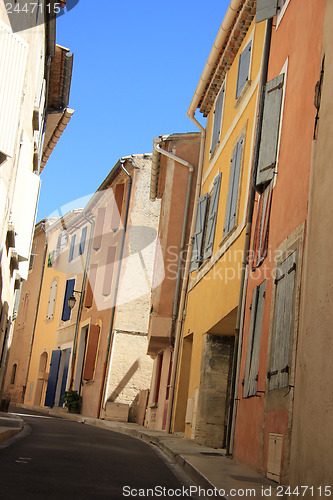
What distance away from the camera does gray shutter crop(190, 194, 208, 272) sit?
14.1 meters

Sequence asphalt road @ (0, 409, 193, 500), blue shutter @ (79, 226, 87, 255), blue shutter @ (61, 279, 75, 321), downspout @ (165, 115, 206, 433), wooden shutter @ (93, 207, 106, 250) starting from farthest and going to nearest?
blue shutter @ (79, 226, 87, 255) → blue shutter @ (61, 279, 75, 321) → wooden shutter @ (93, 207, 106, 250) → downspout @ (165, 115, 206, 433) → asphalt road @ (0, 409, 193, 500)

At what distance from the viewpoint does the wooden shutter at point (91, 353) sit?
2258 centimetres

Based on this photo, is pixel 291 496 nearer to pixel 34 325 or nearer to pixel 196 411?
pixel 196 411

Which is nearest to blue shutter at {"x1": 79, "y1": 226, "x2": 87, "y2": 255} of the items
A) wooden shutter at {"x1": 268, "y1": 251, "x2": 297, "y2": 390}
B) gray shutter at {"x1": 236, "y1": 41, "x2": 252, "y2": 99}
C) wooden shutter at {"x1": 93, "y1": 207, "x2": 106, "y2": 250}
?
wooden shutter at {"x1": 93, "y1": 207, "x2": 106, "y2": 250}

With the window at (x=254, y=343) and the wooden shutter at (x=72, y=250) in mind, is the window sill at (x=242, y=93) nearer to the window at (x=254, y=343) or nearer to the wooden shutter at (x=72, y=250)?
the window at (x=254, y=343)

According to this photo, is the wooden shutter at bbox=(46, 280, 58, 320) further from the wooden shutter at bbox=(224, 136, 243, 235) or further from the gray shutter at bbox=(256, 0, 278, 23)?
the gray shutter at bbox=(256, 0, 278, 23)

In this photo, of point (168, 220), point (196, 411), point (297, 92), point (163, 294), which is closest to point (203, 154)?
point (168, 220)

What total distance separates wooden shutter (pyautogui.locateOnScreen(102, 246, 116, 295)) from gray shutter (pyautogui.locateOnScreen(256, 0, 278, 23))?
13835 millimetres

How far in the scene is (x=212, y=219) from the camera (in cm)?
1327

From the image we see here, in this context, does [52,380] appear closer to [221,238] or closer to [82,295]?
[82,295]

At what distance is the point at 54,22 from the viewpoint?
14375 mm

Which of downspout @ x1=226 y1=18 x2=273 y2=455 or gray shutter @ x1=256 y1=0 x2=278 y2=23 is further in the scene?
gray shutter @ x1=256 y1=0 x2=278 y2=23

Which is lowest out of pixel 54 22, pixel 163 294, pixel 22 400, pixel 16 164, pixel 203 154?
pixel 22 400

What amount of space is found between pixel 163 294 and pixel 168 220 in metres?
1.78
